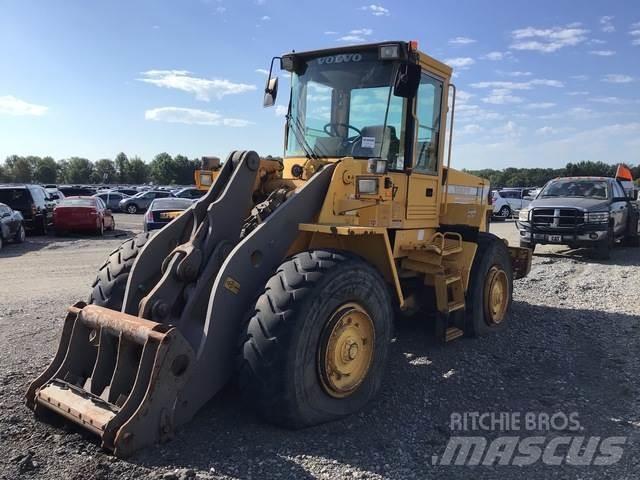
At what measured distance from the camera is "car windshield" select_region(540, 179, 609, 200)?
48.7 ft

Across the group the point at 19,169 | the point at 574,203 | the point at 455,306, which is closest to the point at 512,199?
the point at 574,203

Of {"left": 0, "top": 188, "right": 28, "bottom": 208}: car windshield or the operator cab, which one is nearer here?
the operator cab

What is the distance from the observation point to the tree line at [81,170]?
10219 cm

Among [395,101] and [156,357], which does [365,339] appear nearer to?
[156,357]

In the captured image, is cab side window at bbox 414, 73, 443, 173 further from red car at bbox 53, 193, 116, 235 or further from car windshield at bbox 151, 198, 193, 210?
red car at bbox 53, 193, 116, 235

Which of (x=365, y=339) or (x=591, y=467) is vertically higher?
(x=365, y=339)

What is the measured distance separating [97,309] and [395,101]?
10.9ft

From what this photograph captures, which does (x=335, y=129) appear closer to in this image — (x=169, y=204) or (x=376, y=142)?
(x=376, y=142)

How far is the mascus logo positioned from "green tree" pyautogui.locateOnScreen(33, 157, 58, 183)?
377 feet

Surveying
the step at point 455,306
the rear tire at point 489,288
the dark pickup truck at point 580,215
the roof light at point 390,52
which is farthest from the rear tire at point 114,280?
the dark pickup truck at point 580,215

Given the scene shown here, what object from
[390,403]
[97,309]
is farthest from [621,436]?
[97,309]

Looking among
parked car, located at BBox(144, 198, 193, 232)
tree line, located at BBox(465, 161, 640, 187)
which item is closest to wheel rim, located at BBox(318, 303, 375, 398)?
parked car, located at BBox(144, 198, 193, 232)

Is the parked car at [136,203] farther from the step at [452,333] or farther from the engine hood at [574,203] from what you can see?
the step at [452,333]

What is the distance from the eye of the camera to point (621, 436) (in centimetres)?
424
